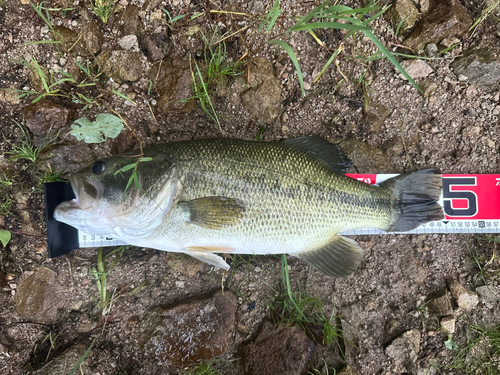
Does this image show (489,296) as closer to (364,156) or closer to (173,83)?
(364,156)

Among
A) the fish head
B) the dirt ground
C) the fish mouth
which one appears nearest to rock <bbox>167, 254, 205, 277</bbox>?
the dirt ground

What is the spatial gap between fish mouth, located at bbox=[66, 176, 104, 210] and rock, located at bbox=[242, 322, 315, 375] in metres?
1.87

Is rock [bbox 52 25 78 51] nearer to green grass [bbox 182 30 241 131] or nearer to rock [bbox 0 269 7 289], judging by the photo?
green grass [bbox 182 30 241 131]

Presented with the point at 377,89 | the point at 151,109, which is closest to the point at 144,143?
the point at 151,109

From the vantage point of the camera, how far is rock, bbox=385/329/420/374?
9.17 feet

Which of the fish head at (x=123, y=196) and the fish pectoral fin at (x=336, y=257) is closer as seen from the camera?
the fish head at (x=123, y=196)

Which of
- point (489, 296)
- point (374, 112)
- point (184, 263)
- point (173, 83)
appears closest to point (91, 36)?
point (173, 83)

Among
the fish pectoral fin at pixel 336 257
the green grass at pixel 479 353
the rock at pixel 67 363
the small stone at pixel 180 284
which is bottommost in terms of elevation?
the green grass at pixel 479 353

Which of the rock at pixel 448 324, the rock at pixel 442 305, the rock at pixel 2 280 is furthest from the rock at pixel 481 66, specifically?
the rock at pixel 2 280

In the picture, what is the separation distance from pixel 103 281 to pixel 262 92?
7.47 ft

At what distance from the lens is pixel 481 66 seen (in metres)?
2.78

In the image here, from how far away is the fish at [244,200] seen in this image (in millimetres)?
2127

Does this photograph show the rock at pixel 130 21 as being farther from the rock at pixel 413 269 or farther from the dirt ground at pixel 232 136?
the rock at pixel 413 269

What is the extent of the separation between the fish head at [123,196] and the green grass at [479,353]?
305 cm
